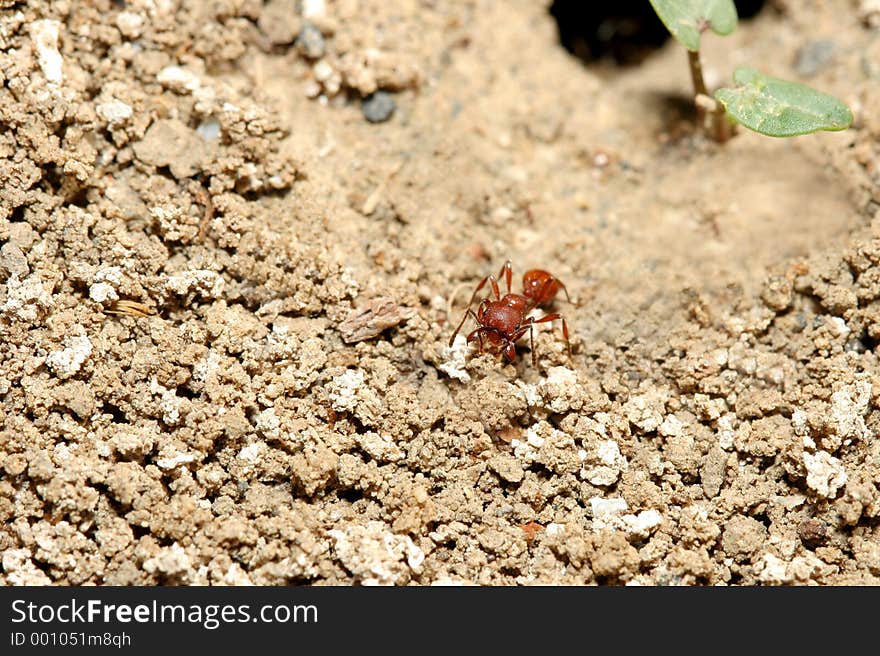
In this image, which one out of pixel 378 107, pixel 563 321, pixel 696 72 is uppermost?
pixel 696 72

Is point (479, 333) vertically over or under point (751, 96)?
under

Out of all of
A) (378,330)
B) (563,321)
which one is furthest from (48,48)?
(563,321)

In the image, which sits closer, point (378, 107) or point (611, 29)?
point (378, 107)

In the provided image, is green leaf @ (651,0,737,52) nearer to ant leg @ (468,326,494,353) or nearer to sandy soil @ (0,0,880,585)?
sandy soil @ (0,0,880,585)

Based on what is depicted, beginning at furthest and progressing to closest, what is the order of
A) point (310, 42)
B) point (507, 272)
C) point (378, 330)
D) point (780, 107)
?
point (310, 42) < point (507, 272) < point (780, 107) < point (378, 330)

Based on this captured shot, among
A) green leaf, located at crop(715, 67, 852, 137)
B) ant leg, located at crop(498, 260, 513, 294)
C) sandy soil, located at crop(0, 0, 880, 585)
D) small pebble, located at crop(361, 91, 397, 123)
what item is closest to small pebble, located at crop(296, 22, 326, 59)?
sandy soil, located at crop(0, 0, 880, 585)

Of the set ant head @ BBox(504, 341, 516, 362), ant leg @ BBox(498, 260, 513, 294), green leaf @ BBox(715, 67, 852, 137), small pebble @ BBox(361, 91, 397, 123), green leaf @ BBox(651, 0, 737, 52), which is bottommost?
ant head @ BBox(504, 341, 516, 362)

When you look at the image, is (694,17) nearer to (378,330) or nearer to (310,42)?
(310,42)

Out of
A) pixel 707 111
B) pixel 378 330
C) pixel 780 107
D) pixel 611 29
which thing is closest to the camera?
pixel 378 330
